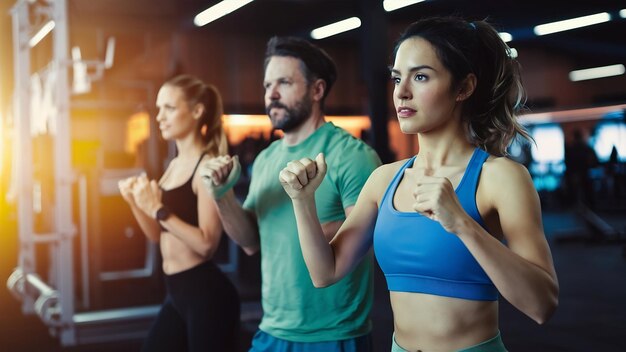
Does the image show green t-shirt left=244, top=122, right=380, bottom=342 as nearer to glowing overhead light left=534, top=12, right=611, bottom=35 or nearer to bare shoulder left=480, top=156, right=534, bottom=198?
bare shoulder left=480, top=156, right=534, bottom=198

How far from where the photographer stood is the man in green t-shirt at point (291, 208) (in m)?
2.09

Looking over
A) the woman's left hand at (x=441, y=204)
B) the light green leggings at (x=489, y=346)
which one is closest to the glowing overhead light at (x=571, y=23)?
A: the light green leggings at (x=489, y=346)

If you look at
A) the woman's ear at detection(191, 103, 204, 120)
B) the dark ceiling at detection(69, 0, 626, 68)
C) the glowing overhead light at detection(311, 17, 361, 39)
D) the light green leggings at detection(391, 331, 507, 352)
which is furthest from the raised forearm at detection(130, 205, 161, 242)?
the glowing overhead light at detection(311, 17, 361, 39)

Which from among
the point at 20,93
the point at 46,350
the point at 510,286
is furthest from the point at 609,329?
the point at 20,93

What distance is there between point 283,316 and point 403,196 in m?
0.82

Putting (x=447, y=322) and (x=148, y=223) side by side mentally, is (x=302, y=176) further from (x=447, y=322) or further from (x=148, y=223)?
(x=148, y=223)

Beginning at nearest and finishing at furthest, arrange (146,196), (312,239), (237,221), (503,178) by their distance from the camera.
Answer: (503,178)
(312,239)
(237,221)
(146,196)

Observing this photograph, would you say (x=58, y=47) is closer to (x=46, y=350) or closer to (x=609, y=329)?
(x=46, y=350)

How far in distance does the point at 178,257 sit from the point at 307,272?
0.62 m

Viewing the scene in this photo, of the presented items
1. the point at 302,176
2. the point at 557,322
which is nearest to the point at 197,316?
the point at 302,176

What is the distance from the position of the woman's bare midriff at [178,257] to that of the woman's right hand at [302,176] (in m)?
1.08

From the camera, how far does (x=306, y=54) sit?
232 centimetres

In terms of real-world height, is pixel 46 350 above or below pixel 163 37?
below

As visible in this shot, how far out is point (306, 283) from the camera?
212cm
